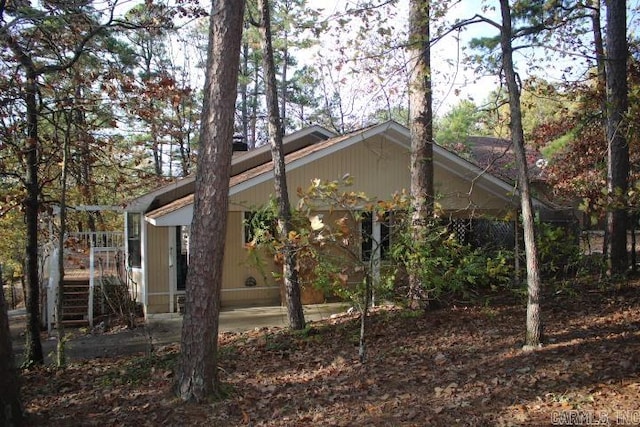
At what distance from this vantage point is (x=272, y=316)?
11.1 meters

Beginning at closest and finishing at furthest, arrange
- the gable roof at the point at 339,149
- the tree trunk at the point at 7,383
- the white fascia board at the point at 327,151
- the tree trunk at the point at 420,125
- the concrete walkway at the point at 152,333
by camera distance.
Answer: the tree trunk at the point at 7,383
the tree trunk at the point at 420,125
the concrete walkway at the point at 152,333
the gable roof at the point at 339,149
the white fascia board at the point at 327,151

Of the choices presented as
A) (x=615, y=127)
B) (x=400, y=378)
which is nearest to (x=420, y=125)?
(x=615, y=127)

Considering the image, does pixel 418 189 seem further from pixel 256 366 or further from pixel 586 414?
pixel 586 414

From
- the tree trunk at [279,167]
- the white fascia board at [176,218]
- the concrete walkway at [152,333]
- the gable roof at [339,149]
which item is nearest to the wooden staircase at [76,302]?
the concrete walkway at [152,333]

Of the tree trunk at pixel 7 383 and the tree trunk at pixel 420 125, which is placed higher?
the tree trunk at pixel 420 125

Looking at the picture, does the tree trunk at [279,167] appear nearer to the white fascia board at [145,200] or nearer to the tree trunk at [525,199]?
the tree trunk at [525,199]

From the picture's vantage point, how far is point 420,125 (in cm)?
878

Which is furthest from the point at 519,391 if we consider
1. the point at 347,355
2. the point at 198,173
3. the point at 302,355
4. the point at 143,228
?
the point at 143,228

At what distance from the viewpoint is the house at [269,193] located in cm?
1188

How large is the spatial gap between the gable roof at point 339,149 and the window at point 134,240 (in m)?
1.65

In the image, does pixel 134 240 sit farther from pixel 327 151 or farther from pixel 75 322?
pixel 327 151

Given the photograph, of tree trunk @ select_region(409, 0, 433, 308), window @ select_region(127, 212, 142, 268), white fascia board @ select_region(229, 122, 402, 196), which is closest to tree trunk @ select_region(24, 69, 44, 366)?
white fascia board @ select_region(229, 122, 402, 196)

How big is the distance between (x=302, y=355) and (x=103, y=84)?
21.4 feet

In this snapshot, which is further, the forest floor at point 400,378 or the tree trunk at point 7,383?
the tree trunk at point 7,383
